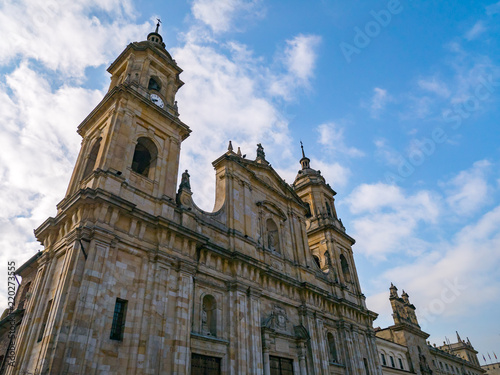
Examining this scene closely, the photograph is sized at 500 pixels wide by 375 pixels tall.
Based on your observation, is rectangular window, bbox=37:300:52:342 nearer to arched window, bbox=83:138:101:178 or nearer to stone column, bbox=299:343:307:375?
arched window, bbox=83:138:101:178

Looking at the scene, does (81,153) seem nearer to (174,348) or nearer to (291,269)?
→ (174,348)

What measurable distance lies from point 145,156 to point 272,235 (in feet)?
32.8

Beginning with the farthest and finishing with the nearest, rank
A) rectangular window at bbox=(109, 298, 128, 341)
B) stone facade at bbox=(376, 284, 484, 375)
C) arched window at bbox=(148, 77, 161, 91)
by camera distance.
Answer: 1. stone facade at bbox=(376, 284, 484, 375)
2. arched window at bbox=(148, 77, 161, 91)
3. rectangular window at bbox=(109, 298, 128, 341)

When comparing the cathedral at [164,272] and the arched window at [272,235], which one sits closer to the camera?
the cathedral at [164,272]

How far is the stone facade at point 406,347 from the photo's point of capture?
37.7 metres

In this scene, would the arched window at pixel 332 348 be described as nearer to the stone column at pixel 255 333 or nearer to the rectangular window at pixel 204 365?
the stone column at pixel 255 333

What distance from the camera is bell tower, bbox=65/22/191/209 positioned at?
17.2m

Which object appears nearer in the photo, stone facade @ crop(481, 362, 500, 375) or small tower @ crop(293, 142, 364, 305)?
small tower @ crop(293, 142, 364, 305)

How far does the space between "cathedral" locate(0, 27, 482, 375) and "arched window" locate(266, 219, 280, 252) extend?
15 cm

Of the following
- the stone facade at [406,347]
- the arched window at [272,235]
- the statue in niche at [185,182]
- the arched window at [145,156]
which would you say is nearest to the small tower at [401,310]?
the stone facade at [406,347]

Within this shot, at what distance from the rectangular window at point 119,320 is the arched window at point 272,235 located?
37.2ft

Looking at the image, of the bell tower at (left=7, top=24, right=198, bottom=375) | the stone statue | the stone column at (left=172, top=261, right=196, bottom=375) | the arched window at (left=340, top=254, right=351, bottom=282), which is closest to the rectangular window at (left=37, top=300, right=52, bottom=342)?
the bell tower at (left=7, top=24, right=198, bottom=375)

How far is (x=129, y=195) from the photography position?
661 inches

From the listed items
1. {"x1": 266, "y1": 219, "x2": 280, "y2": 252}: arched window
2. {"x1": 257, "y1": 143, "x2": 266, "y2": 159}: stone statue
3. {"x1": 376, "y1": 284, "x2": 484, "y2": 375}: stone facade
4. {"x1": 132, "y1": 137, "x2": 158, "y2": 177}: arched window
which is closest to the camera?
{"x1": 132, "y1": 137, "x2": 158, "y2": 177}: arched window
